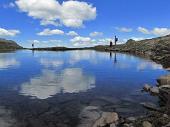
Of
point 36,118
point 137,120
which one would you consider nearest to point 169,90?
point 137,120

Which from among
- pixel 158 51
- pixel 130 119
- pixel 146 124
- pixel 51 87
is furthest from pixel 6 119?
pixel 158 51

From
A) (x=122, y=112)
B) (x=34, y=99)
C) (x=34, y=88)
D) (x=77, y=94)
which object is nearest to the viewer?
(x=122, y=112)

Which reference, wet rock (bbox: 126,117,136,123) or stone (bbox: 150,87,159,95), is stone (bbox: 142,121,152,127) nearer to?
wet rock (bbox: 126,117,136,123)

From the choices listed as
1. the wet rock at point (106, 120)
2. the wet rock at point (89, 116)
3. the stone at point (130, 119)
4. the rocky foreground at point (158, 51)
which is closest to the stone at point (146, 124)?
the stone at point (130, 119)

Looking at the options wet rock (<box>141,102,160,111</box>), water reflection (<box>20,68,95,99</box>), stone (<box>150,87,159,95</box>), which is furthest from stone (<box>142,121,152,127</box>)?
water reflection (<box>20,68,95,99</box>)

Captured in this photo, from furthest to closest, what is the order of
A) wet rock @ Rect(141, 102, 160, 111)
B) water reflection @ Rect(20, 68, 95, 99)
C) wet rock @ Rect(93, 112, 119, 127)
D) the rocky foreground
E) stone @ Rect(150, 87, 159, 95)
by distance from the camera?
the rocky foreground → water reflection @ Rect(20, 68, 95, 99) → stone @ Rect(150, 87, 159, 95) → wet rock @ Rect(141, 102, 160, 111) → wet rock @ Rect(93, 112, 119, 127)

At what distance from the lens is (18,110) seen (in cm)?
2962

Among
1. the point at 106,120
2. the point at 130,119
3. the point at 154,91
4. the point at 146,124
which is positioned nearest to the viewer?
the point at 146,124

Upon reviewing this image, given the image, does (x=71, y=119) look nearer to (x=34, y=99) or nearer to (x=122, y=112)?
(x=122, y=112)

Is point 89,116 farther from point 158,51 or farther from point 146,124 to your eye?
point 158,51

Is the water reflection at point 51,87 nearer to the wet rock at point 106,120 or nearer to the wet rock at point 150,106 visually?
the wet rock at point 150,106

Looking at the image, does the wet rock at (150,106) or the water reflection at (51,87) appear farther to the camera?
the water reflection at (51,87)

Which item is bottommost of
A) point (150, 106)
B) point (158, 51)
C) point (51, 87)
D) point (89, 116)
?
point (89, 116)

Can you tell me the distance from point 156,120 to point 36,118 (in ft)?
33.4
